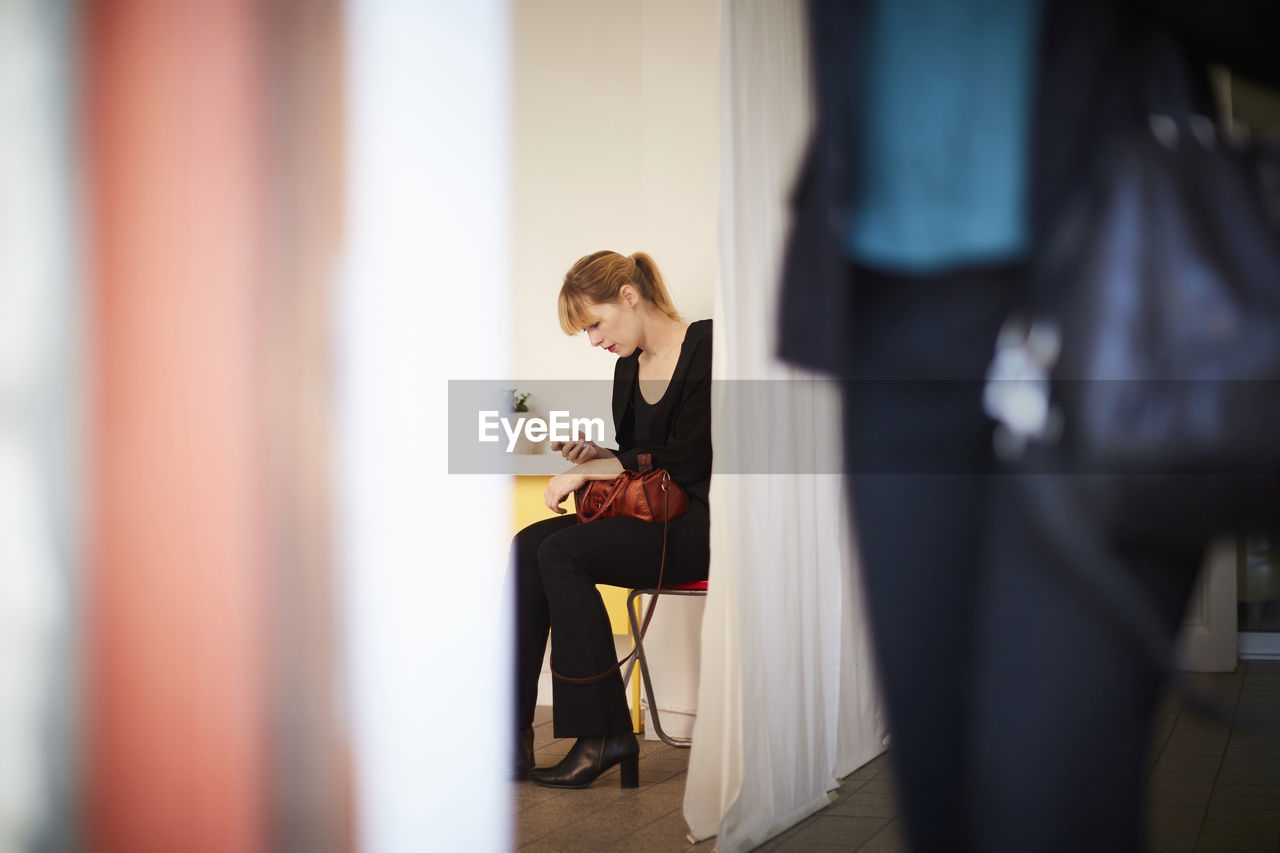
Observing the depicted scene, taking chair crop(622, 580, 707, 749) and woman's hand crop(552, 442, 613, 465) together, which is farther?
woman's hand crop(552, 442, 613, 465)

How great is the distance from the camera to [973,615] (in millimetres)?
653

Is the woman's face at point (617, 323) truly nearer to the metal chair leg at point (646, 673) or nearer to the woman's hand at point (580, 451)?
the woman's hand at point (580, 451)

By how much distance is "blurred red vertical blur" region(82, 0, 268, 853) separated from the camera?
158 cm

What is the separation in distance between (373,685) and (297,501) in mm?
276

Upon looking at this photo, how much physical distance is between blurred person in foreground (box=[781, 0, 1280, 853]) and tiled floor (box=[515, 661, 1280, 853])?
4.72 ft

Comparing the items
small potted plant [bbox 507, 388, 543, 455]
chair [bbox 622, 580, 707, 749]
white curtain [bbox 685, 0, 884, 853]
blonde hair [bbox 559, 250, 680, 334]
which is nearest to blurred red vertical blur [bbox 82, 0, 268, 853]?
white curtain [bbox 685, 0, 884, 853]

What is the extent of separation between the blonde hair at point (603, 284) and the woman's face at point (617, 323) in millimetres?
17

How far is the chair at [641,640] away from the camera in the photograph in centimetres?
284

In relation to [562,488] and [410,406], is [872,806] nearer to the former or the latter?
[562,488]

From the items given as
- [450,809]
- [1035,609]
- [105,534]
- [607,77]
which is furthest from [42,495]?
[607,77]

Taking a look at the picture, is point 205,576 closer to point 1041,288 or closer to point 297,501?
point 297,501

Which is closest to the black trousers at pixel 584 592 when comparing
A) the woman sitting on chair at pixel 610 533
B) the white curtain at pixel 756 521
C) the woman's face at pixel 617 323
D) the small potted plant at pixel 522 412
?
the woman sitting on chair at pixel 610 533

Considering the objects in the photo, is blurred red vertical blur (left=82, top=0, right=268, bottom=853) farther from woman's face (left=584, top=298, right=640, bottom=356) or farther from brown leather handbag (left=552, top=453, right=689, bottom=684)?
woman's face (left=584, top=298, right=640, bottom=356)

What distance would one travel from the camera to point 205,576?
1.59m
